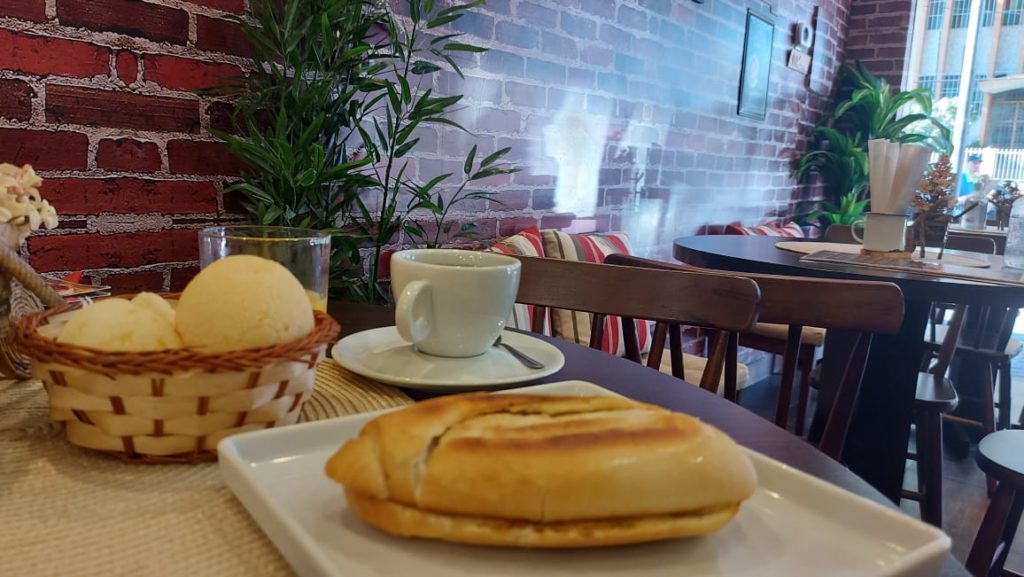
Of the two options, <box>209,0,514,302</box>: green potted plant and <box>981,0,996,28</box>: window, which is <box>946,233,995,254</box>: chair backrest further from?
<box>981,0,996,28</box>: window

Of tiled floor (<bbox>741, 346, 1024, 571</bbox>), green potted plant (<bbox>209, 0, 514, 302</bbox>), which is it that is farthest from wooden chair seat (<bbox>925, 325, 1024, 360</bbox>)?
green potted plant (<bbox>209, 0, 514, 302</bbox>)

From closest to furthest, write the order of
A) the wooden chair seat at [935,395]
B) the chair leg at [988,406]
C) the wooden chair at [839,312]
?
1. the wooden chair at [839,312]
2. the wooden chair seat at [935,395]
3. the chair leg at [988,406]

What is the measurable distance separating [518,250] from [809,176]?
3486mm

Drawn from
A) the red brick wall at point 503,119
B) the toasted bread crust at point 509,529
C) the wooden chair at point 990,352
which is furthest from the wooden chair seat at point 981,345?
the toasted bread crust at point 509,529

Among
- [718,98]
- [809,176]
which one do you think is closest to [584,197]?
[718,98]

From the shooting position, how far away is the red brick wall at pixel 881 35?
16.3ft

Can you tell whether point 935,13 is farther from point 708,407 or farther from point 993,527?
point 708,407

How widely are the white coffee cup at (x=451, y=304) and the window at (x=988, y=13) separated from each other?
20.7ft

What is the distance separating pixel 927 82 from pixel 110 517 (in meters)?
6.51

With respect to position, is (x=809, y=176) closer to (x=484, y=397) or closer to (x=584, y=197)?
(x=584, y=197)

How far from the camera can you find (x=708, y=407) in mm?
684

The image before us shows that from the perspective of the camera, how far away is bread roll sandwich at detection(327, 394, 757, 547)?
357 millimetres

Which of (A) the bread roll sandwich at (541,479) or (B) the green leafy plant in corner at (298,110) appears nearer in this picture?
(A) the bread roll sandwich at (541,479)

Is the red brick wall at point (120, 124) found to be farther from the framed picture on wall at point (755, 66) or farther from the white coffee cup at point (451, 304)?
the framed picture on wall at point (755, 66)
